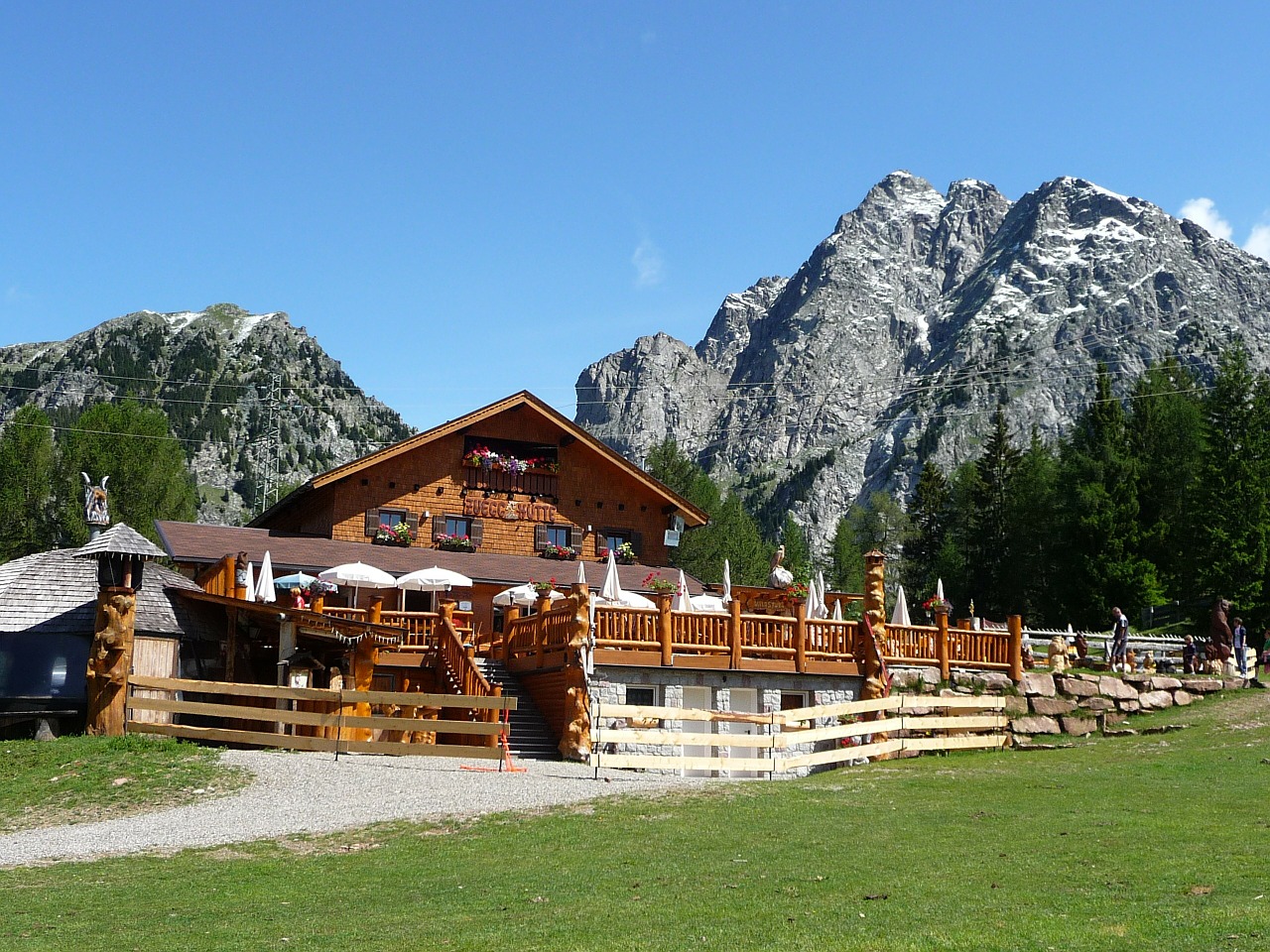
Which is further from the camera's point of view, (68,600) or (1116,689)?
(1116,689)

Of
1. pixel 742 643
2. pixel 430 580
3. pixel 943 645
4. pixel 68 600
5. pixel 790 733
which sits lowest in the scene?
pixel 790 733

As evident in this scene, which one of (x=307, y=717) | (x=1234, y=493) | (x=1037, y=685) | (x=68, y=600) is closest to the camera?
(x=307, y=717)

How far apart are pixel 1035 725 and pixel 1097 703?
1.98 meters

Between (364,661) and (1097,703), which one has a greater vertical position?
(364,661)

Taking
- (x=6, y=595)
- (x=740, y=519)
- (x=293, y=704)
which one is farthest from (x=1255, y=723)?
(x=740, y=519)

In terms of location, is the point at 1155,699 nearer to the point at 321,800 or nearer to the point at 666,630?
the point at 666,630

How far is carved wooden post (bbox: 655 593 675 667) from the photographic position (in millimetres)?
25312

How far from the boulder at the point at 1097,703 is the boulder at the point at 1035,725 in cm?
100

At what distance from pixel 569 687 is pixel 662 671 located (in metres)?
2.36

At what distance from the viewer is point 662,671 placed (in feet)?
83.7

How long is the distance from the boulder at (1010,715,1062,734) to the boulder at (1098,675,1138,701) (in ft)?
5.64

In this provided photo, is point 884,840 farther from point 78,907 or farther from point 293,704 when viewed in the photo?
point 293,704

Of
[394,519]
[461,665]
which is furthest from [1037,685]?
[394,519]

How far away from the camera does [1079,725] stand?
2703 cm
